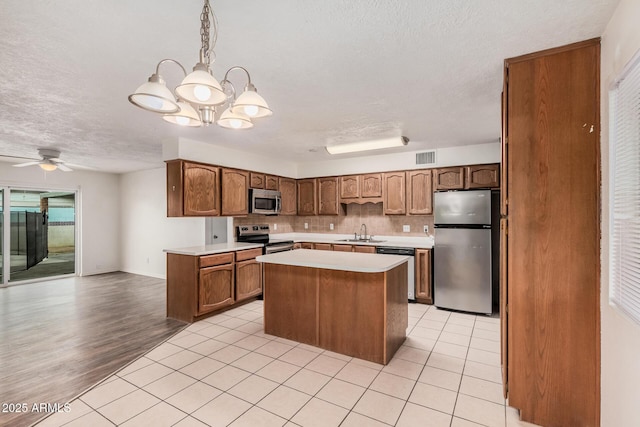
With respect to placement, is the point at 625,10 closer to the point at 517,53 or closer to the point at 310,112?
the point at 517,53

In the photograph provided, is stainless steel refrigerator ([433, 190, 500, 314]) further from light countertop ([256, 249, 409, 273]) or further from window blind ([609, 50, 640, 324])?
window blind ([609, 50, 640, 324])

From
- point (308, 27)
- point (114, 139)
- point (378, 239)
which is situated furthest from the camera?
point (378, 239)

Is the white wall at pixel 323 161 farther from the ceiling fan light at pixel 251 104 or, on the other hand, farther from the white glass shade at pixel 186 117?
the ceiling fan light at pixel 251 104

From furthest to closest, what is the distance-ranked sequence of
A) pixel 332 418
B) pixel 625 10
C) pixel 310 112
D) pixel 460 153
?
pixel 460 153
pixel 310 112
pixel 332 418
pixel 625 10

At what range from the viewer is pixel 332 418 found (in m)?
1.95

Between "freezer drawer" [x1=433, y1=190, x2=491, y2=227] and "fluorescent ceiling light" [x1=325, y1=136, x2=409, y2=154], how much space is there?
3.15 feet

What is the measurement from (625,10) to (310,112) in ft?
7.39

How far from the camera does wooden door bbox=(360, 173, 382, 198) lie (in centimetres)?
515

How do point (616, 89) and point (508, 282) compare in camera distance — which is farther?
point (508, 282)

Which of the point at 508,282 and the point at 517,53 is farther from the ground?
the point at 517,53

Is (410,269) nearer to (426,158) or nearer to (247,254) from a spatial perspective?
(426,158)

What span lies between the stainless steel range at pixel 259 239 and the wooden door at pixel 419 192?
7.20 ft

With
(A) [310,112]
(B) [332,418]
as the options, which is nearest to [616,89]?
(A) [310,112]

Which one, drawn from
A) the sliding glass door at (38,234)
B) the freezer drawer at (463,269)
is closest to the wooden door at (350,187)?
the freezer drawer at (463,269)
